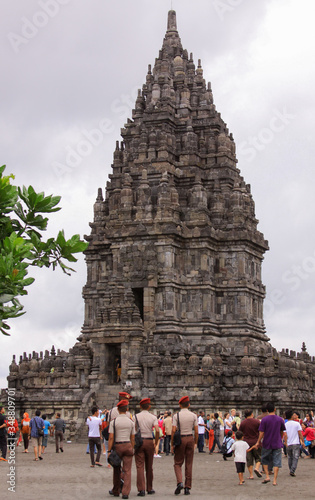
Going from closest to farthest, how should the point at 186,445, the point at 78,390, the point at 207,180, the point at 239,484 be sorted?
the point at 186,445, the point at 239,484, the point at 78,390, the point at 207,180

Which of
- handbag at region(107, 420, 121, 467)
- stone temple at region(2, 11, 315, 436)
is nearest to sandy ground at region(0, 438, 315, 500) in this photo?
handbag at region(107, 420, 121, 467)

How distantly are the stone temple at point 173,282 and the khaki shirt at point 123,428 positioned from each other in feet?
83.4

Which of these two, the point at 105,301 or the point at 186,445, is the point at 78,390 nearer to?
the point at 105,301

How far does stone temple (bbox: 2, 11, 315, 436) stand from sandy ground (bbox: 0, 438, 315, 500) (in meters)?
13.3

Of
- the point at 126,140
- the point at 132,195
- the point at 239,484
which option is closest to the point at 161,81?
the point at 126,140

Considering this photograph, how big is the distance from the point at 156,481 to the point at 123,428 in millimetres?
4971

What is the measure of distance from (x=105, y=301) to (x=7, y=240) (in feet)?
123

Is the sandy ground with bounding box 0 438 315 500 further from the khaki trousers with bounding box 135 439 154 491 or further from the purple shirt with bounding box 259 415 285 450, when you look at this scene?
the purple shirt with bounding box 259 415 285 450

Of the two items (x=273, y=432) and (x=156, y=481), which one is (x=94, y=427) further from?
(x=273, y=432)

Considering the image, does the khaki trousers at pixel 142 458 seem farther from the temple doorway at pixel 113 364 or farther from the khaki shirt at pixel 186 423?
the temple doorway at pixel 113 364

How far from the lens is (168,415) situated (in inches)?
1454

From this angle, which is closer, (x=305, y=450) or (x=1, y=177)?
(x=1, y=177)

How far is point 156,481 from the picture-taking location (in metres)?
25.8

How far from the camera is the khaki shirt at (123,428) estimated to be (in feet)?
70.2
